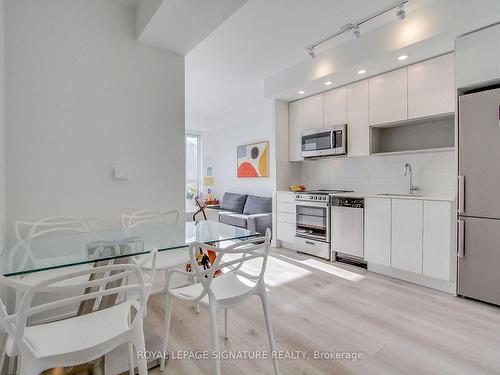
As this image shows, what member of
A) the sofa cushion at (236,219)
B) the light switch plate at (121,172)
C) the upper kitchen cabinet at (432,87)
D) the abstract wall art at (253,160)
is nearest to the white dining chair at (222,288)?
the light switch plate at (121,172)

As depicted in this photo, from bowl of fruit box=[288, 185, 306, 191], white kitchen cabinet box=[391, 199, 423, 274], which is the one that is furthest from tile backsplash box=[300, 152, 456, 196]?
white kitchen cabinet box=[391, 199, 423, 274]

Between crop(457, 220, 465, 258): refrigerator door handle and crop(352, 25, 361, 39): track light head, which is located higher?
crop(352, 25, 361, 39): track light head

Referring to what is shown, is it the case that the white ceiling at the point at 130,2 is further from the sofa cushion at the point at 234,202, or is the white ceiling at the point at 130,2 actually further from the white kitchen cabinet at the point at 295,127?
the sofa cushion at the point at 234,202

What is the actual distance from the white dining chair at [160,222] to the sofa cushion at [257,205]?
2619mm

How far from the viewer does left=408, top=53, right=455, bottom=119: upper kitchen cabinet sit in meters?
2.82

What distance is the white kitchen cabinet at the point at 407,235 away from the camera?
114 inches

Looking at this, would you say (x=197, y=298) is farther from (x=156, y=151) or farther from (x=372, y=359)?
(x=156, y=151)

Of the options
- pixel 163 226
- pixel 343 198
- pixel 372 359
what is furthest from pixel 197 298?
pixel 343 198

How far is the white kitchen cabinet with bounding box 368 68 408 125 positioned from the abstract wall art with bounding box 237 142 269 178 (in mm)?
2391

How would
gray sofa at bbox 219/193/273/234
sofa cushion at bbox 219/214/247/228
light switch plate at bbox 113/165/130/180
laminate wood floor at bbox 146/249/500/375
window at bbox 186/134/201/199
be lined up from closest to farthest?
1. laminate wood floor at bbox 146/249/500/375
2. light switch plate at bbox 113/165/130/180
3. gray sofa at bbox 219/193/273/234
4. sofa cushion at bbox 219/214/247/228
5. window at bbox 186/134/201/199

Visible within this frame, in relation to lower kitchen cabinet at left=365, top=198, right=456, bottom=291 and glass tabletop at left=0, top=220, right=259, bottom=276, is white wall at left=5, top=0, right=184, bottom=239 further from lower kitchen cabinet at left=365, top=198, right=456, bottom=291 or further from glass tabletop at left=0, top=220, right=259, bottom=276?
lower kitchen cabinet at left=365, top=198, right=456, bottom=291

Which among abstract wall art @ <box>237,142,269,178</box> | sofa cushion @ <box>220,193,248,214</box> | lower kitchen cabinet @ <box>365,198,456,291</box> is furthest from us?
sofa cushion @ <box>220,193,248,214</box>

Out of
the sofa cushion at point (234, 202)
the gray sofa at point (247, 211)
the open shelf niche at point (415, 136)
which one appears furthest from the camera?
the sofa cushion at point (234, 202)

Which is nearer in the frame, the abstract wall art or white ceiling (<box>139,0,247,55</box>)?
white ceiling (<box>139,0,247,55</box>)
